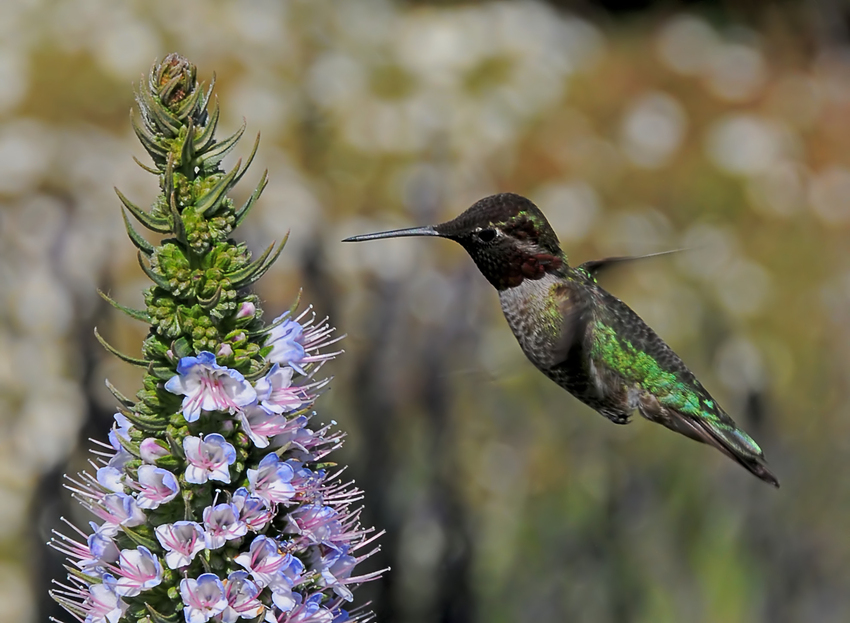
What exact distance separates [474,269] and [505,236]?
2.42 meters

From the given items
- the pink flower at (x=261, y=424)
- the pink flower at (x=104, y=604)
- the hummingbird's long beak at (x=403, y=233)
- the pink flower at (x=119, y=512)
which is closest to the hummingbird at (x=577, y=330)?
the hummingbird's long beak at (x=403, y=233)

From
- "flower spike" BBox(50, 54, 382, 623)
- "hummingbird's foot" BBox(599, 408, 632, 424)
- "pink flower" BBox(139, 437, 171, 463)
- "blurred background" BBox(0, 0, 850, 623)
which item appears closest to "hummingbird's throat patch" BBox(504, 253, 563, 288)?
"blurred background" BBox(0, 0, 850, 623)

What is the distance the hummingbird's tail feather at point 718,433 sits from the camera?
9.39ft

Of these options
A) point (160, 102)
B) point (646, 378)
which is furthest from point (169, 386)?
point (646, 378)

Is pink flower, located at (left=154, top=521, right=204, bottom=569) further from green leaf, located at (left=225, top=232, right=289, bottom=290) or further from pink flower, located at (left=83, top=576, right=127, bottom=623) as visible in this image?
green leaf, located at (left=225, top=232, right=289, bottom=290)

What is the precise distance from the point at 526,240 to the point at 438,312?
3073mm

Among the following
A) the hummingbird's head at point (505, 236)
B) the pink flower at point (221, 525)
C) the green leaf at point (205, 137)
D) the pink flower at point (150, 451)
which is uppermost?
the green leaf at point (205, 137)

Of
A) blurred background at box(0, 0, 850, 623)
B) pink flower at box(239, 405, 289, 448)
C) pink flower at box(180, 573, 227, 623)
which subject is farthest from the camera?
blurred background at box(0, 0, 850, 623)

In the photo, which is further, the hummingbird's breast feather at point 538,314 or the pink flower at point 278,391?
the hummingbird's breast feather at point 538,314

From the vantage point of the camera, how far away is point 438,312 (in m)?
5.91

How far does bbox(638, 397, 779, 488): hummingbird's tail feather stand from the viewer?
2.86 meters

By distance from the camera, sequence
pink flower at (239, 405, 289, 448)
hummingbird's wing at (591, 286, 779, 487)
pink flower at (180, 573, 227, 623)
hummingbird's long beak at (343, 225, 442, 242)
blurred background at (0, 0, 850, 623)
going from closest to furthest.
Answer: pink flower at (180, 573, 227, 623) < pink flower at (239, 405, 289, 448) < hummingbird's long beak at (343, 225, 442, 242) < hummingbird's wing at (591, 286, 779, 487) < blurred background at (0, 0, 850, 623)

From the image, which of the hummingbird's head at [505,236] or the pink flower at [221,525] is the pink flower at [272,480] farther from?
the hummingbird's head at [505,236]

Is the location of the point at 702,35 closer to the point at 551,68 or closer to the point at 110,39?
the point at 551,68
